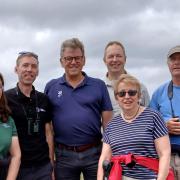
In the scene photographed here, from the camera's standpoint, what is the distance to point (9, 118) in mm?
6293

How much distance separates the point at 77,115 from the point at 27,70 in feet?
3.88

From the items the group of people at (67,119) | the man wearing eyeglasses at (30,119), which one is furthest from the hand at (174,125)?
the man wearing eyeglasses at (30,119)

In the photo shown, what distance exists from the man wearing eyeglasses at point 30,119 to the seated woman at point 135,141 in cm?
136

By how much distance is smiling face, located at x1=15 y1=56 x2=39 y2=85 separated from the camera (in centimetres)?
687

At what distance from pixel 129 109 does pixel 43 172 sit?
6.90ft

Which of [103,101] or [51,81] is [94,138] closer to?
[103,101]

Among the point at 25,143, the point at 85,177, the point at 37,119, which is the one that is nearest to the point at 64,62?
the point at 37,119

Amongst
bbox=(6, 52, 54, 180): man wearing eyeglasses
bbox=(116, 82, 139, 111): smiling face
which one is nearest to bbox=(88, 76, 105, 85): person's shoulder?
bbox=(6, 52, 54, 180): man wearing eyeglasses

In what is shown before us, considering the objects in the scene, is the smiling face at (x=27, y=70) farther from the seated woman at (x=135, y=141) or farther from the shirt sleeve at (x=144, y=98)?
the shirt sleeve at (x=144, y=98)

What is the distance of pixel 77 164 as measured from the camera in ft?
22.9

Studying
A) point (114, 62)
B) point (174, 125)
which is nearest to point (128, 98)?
point (174, 125)

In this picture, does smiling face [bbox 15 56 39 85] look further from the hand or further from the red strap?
the hand

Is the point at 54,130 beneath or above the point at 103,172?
above

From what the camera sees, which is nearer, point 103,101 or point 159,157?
point 159,157
